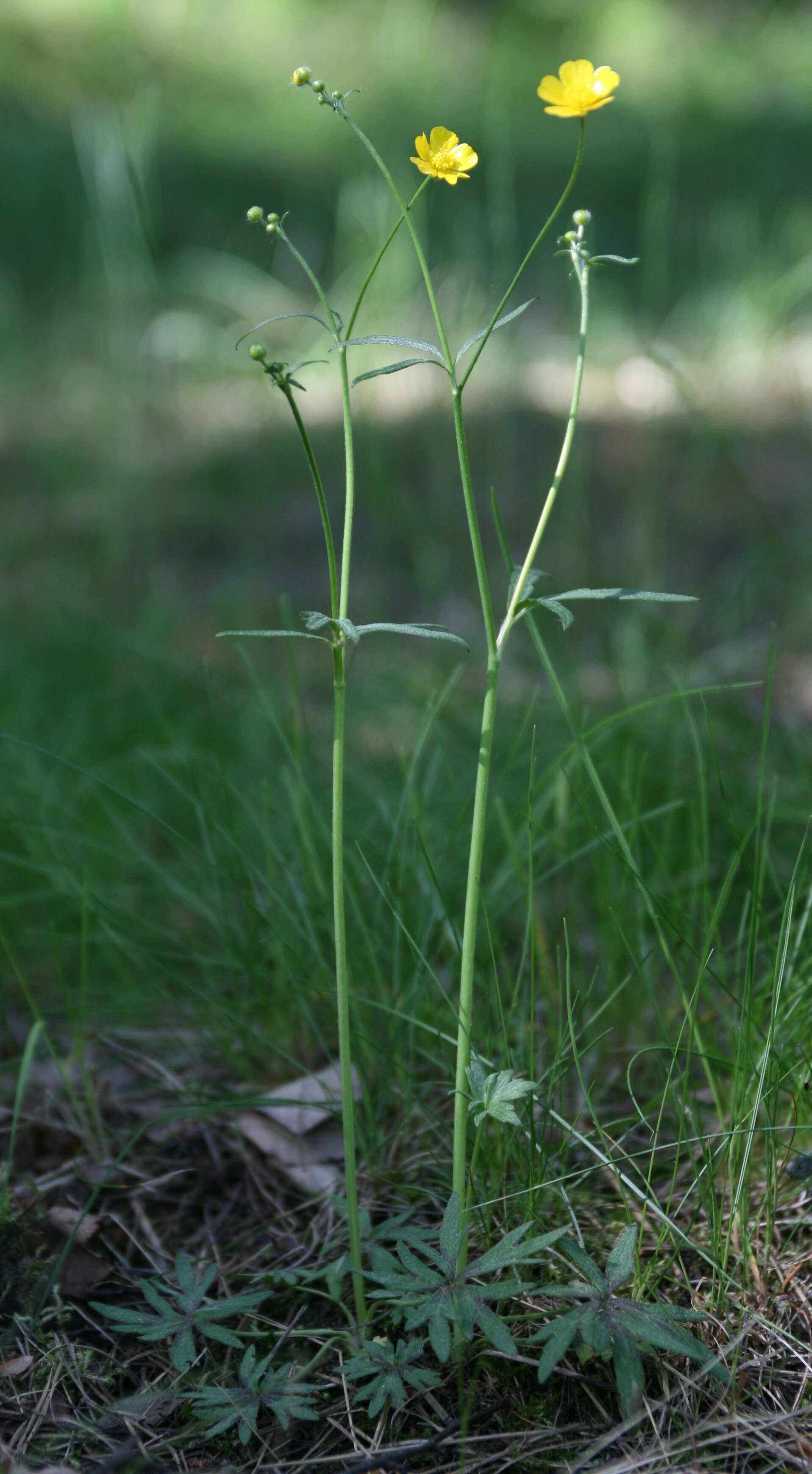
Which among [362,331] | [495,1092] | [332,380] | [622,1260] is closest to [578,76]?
[495,1092]

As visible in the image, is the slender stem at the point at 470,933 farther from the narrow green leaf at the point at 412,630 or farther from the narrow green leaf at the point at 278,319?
the narrow green leaf at the point at 278,319

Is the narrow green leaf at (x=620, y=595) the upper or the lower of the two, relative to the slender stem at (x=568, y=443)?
lower

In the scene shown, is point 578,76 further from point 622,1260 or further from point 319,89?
point 622,1260

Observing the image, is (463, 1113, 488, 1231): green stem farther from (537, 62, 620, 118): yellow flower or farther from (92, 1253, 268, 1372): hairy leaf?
(537, 62, 620, 118): yellow flower

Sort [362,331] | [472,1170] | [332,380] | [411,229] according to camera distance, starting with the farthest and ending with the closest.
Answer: [332,380]
[362,331]
[472,1170]
[411,229]

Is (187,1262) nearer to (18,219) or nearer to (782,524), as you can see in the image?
(782,524)

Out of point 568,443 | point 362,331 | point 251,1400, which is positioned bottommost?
point 251,1400

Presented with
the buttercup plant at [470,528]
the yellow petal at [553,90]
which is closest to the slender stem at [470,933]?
the buttercup plant at [470,528]
